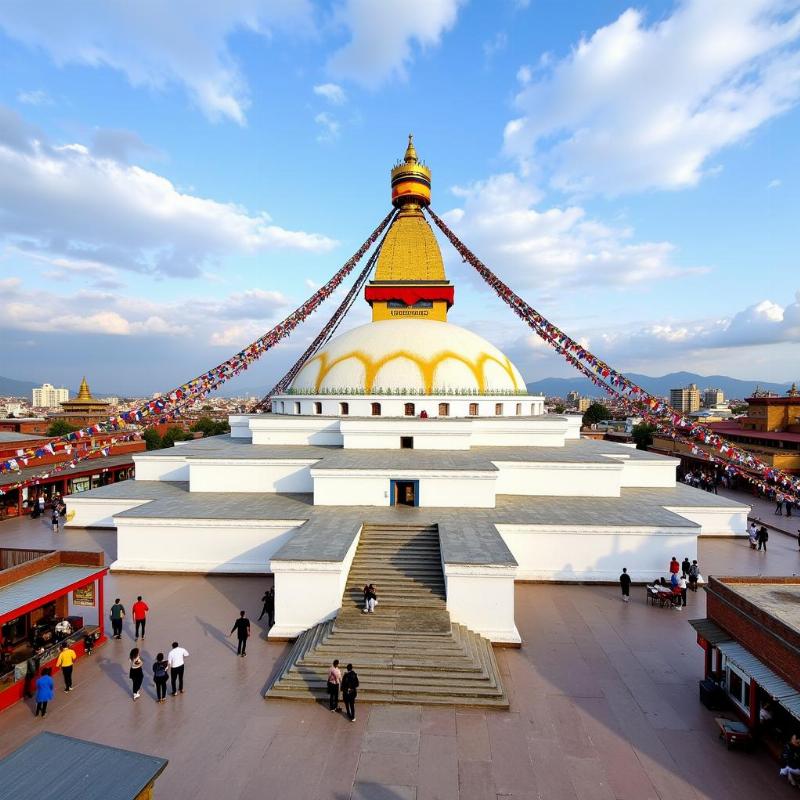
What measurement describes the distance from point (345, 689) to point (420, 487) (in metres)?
6.51

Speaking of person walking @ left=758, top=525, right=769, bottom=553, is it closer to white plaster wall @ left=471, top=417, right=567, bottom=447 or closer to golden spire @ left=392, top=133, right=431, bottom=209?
white plaster wall @ left=471, top=417, right=567, bottom=447

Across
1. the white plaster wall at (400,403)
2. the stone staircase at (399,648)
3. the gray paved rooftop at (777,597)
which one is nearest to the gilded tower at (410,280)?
the white plaster wall at (400,403)

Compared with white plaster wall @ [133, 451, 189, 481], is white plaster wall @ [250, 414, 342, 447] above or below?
above

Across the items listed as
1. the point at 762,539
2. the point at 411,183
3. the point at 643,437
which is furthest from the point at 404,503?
the point at 643,437

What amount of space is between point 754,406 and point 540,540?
26.8 meters

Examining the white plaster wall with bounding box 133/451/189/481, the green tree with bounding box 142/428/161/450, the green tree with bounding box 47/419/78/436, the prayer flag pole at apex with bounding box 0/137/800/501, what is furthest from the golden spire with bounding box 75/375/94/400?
the white plaster wall with bounding box 133/451/189/481

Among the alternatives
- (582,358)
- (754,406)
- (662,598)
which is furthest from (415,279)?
(754,406)

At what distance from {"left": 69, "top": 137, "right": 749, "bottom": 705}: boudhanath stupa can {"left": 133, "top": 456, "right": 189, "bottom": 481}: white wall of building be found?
0.20 ft

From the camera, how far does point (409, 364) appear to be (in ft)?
62.9

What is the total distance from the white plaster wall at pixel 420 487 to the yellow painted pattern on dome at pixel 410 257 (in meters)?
13.4

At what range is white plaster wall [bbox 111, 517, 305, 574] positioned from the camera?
39.8ft

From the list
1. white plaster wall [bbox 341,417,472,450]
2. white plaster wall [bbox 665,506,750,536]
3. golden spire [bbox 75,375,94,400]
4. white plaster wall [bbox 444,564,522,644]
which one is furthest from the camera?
golden spire [bbox 75,375,94,400]

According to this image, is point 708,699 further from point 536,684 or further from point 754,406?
point 754,406

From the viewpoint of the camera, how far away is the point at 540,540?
38.8 ft
